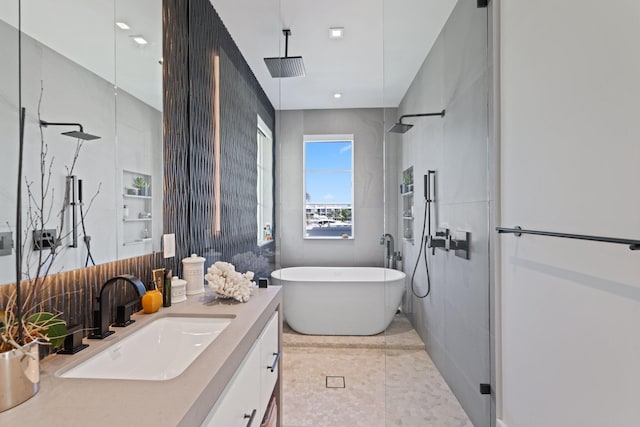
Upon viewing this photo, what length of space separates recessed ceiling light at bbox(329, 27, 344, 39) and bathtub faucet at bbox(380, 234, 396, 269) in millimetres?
1641

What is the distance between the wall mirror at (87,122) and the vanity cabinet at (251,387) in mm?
668

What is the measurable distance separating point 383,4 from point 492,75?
40.3 inches

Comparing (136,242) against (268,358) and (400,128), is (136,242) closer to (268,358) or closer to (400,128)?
(268,358)

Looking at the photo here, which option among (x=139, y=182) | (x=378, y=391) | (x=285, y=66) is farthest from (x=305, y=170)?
(x=378, y=391)

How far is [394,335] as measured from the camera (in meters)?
2.37

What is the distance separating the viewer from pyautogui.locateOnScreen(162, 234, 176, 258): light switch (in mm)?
1694

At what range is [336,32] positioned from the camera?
8.36 ft

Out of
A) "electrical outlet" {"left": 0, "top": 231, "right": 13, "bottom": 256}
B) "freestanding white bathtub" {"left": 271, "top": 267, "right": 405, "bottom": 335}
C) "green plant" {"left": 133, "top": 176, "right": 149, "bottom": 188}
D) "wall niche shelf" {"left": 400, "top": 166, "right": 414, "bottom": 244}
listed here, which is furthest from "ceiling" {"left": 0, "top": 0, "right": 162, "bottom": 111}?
"freestanding white bathtub" {"left": 271, "top": 267, "right": 405, "bottom": 335}

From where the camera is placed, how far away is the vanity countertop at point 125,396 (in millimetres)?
648

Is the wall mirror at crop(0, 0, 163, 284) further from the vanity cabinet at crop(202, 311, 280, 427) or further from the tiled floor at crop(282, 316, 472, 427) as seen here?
the tiled floor at crop(282, 316, 472, 427)

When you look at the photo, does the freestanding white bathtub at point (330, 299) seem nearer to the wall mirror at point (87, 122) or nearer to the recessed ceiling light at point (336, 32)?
the wall mirror at point (87, 122)
